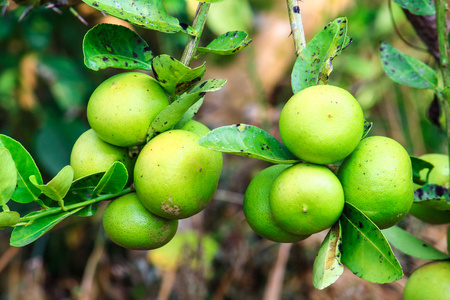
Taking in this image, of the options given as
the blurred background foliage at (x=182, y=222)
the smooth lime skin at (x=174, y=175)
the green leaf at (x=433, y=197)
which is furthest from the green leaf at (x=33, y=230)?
the blurred background foliage at (x=182, y=222)

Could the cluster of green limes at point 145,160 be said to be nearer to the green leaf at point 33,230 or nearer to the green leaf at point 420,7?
the green leaf at point 33,230

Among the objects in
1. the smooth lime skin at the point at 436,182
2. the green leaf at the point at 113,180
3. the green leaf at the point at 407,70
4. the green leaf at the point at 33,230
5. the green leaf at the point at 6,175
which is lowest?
the smooth lime skin at the point at 436,182

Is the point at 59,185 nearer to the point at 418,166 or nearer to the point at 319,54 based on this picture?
the point at 319,54

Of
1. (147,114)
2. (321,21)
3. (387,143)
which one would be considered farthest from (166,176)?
(321,21)

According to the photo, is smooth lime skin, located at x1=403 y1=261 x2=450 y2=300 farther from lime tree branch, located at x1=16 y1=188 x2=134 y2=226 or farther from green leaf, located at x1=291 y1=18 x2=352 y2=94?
lime tree branch, located at x1=16 y1=188 x2=134 y2=226

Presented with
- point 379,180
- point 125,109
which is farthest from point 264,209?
point 125,109
